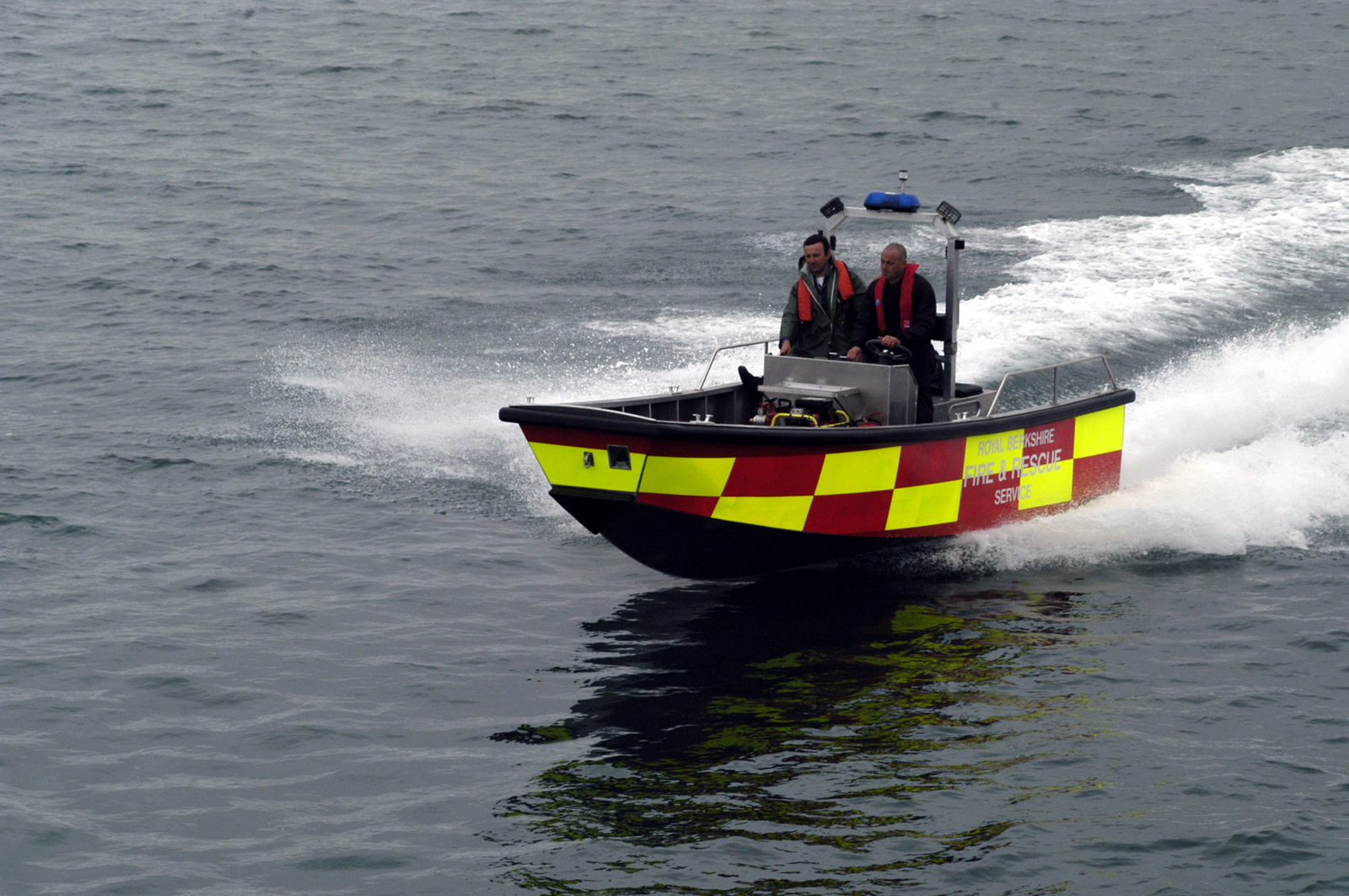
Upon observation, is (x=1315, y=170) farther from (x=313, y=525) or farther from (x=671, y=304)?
(x=313, y=525)

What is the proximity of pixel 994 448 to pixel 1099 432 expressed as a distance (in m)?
1.23

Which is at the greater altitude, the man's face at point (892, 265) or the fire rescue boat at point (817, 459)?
the man's face at point (892, 265)

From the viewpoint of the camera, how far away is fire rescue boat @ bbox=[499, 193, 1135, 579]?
9.23m

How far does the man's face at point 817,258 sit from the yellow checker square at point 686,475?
191 cm

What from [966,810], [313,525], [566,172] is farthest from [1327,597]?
[566,172]

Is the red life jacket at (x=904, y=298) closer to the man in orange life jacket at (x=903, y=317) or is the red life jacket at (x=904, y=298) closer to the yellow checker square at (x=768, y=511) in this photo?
the man in orange life jacket at (x=903, y=317)

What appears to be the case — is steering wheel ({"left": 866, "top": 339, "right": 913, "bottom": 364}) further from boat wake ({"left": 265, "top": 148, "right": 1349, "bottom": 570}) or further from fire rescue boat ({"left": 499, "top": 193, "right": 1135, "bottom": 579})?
boat wake ({"left": 265, "top": 148, "right": 1349, "bottom": 570})

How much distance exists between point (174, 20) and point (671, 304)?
2252cm

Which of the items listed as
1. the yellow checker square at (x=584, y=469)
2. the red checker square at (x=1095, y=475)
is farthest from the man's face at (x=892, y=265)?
the yellow checker square at (x=584, y=469)

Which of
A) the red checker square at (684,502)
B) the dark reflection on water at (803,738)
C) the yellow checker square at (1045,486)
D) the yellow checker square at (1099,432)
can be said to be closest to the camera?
the dark reflection on water at (803,738)

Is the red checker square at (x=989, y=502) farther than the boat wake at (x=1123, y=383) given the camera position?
No

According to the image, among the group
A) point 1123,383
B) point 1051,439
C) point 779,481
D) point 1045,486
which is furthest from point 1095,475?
point 1123,383

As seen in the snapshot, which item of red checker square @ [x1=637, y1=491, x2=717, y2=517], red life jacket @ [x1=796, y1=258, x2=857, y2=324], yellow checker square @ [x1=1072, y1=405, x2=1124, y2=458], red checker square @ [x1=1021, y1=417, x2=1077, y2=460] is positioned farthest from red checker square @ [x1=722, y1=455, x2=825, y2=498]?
yellow checker square @ [x1=1072, y1=405, x2=1124, y2=458]

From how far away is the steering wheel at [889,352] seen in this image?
10211mm
